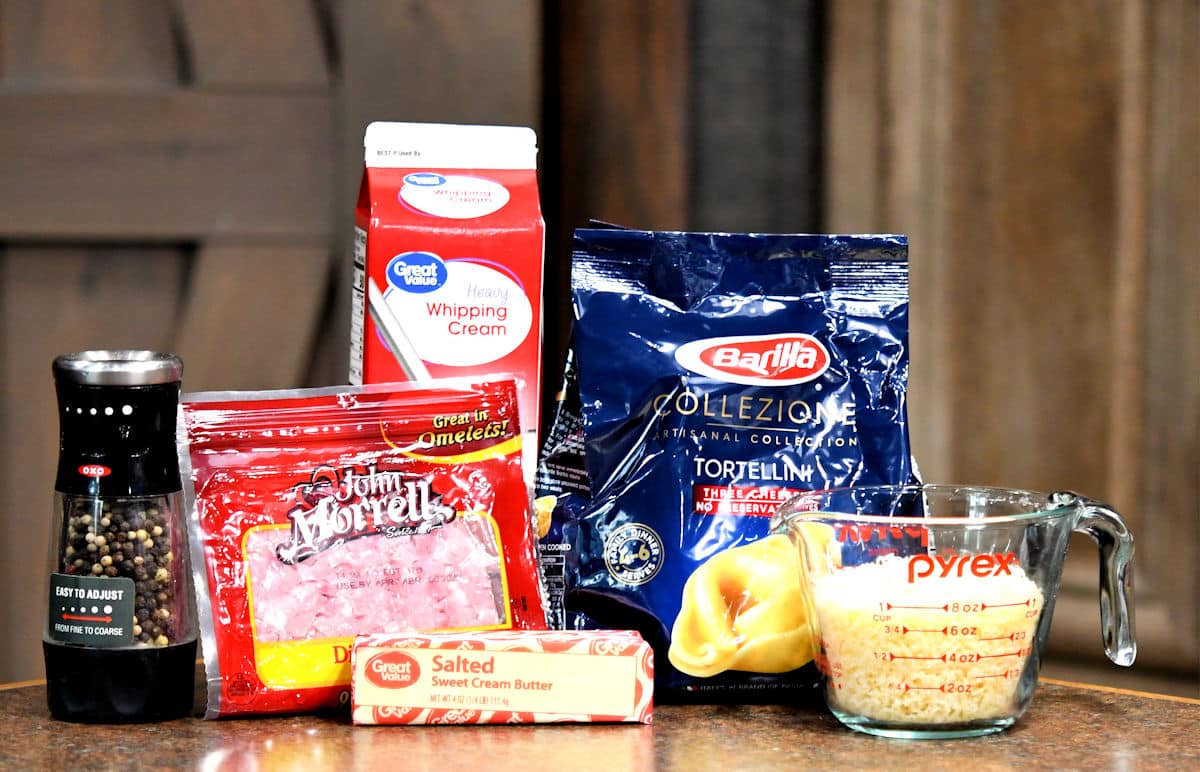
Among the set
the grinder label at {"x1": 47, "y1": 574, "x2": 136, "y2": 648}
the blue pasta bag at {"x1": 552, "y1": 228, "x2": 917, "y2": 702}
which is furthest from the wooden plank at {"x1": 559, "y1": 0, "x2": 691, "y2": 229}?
the grinder label at {"x1": 47, "y1": 574, "x2": 136, "y2": 648}

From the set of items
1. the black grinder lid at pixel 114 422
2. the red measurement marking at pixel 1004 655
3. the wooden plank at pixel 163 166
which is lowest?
the red measurement marking at pixel 1004 655

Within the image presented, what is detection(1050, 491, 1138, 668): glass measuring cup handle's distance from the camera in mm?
775

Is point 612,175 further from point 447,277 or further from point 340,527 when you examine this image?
point 340,527

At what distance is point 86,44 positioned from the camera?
1.42 m

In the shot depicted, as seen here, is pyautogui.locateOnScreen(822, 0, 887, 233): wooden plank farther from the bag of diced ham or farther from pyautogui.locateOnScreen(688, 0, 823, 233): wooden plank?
the bag of diced ham

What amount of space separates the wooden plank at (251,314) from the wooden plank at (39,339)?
5 centimetres

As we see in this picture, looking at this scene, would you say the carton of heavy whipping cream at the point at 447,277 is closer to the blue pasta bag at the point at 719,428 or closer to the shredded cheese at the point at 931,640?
the blue pasta bag at the point at 719,428

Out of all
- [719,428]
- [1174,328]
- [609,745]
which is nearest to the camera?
[609,745]

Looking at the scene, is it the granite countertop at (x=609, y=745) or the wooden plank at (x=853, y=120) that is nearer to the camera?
the granite countertop at (x=609, y=745)

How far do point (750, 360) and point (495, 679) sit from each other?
0.25 m

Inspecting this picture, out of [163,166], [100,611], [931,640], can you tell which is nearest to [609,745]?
[931,640]

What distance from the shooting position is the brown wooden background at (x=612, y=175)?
1.39 meters

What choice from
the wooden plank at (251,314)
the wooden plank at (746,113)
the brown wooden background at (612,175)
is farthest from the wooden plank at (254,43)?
the wooden plank at (746,113)

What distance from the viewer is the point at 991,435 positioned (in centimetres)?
144
